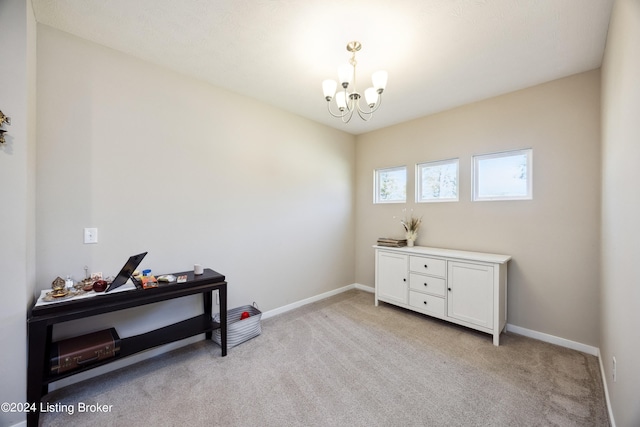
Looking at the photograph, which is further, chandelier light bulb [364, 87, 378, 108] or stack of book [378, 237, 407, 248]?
stack of book [378, 237, 407, 248]

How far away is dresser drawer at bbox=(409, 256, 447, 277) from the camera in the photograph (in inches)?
112

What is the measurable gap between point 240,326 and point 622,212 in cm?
294

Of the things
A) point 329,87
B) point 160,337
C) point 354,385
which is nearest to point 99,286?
point 160,337

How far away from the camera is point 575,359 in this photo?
2.21 m

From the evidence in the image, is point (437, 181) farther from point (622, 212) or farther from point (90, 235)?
point (90, 235)

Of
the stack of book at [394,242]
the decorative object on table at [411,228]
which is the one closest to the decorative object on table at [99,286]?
the stack of book at [394,242]

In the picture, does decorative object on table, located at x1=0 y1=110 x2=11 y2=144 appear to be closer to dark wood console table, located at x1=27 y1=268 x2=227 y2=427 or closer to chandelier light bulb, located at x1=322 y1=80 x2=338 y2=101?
dark wood console table, located at x1=27 y1=268 x2=227 y2=427

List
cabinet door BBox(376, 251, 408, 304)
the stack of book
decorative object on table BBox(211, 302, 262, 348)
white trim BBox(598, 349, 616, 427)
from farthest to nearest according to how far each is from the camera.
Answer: the stack of book
cabinet door BBox(376, 251, 408, 304)
decorative object on table BBox(211, 302, 262, 348)
white trim BBox(598, 349, 616, 427)

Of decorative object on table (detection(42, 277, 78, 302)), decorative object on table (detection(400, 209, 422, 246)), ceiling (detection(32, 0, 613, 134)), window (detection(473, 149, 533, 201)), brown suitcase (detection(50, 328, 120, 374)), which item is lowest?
brown suitcase (detection(50, 328, 120, 374))

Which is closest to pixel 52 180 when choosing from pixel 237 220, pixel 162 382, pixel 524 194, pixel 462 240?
pixel 237 220

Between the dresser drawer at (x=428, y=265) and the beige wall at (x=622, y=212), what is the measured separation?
122 centimetres

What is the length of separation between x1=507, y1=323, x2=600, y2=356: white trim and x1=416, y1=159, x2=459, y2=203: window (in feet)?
5.09

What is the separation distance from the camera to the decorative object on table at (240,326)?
94.8 inches

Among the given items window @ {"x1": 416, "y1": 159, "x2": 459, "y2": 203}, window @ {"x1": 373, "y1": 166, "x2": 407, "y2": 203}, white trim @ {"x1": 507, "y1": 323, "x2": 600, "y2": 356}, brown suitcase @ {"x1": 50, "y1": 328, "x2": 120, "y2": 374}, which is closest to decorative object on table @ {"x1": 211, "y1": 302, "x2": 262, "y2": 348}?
brown suitcase @ {"x1": 50, "y1": 328, "x2": 120, "y2": 374}
